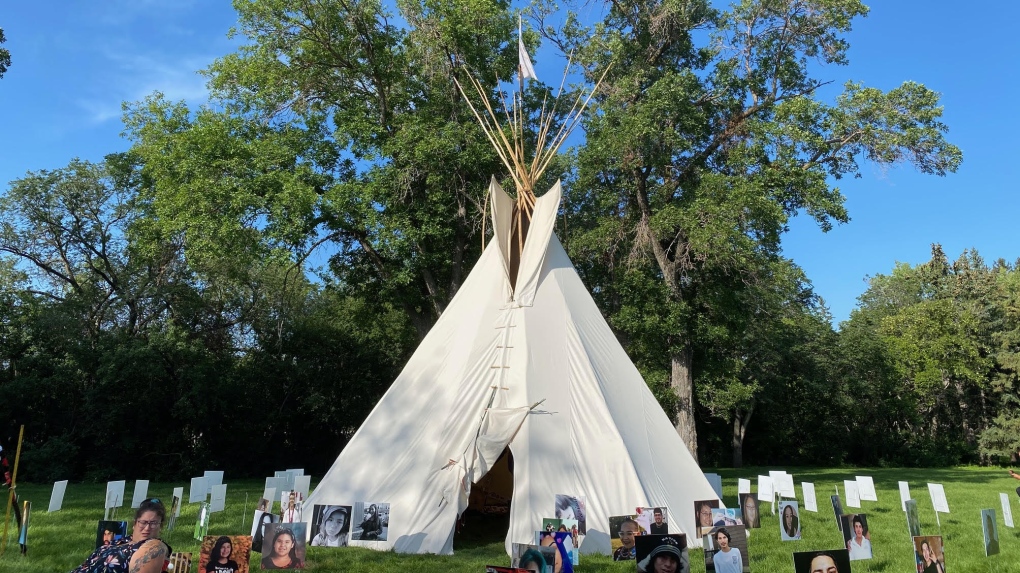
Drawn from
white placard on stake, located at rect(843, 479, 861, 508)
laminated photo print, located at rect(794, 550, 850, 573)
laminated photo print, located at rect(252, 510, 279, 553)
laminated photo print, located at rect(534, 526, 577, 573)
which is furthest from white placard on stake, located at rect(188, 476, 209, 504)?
white placard on stake, located at rect(843, 479, 861, 508)

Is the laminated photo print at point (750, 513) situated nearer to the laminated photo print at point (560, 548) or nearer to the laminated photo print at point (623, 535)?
the laminated photo print at point (623, 535)

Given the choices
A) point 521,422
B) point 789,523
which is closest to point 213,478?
point 521,422

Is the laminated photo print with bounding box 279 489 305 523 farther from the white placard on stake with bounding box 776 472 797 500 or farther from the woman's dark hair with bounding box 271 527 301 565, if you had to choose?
the white placard on stake with bounding box 776 472 797 500

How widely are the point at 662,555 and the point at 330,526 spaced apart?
410cm

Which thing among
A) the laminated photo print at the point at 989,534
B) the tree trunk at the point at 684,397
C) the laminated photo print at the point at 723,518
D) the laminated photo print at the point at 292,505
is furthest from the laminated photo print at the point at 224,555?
the tree trunk at the point at 684,397

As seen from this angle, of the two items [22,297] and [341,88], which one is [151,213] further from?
[341,88]

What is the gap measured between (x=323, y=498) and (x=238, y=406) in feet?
43.6

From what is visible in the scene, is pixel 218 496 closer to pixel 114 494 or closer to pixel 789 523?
pixel 114 494

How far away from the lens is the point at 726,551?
4.96m

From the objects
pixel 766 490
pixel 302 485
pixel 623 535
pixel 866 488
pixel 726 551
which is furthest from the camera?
pixel 766 490

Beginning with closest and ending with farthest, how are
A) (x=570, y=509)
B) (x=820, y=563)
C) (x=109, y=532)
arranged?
(x=820, y=563)
(x=109, y=532)
(x=570, y=509)

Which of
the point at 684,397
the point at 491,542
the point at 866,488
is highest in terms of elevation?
the point at 684,397

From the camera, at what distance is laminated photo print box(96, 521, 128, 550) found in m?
5.29

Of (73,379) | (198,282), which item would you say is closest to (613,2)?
(198,282)
